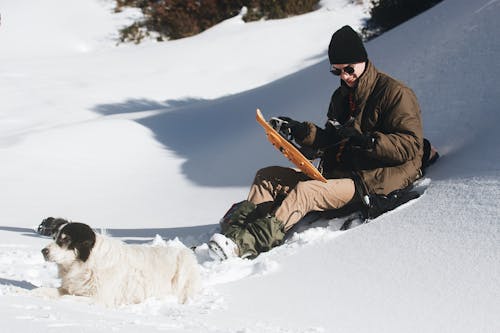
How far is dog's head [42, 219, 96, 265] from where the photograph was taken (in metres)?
4.05

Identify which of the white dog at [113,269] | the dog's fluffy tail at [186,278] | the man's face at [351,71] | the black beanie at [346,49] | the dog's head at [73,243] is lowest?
the dog's fluffy tail at [186,278]

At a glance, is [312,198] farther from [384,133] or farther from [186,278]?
[186,278]

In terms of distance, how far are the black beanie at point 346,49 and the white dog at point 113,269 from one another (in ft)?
6.13

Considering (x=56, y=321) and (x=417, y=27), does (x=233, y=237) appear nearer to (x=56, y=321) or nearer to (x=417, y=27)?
(x=56, y=321)

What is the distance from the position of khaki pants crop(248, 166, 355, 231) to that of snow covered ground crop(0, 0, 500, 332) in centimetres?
19

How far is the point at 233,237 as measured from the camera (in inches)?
201

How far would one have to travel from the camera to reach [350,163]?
18.2ft

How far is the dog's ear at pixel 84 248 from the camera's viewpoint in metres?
4.05

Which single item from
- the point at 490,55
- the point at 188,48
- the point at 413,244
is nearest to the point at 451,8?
the point at 490,55

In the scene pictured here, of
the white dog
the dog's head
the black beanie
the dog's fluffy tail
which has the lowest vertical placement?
the dog's fluffy tail

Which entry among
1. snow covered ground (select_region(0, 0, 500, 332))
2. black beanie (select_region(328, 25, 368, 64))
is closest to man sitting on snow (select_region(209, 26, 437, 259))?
black beanie (select_region(328, 25, 368, 64))

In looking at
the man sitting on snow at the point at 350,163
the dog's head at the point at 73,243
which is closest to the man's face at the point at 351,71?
the man sitting on snow at the point at 350,163

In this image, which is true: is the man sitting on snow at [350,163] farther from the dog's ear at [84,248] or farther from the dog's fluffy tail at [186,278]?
the dog's ear at [84,248]

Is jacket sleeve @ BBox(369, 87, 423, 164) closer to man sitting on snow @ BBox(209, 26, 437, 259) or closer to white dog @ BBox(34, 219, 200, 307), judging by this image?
man sitting on snow @ BBox(209, 26, 437, 259)
